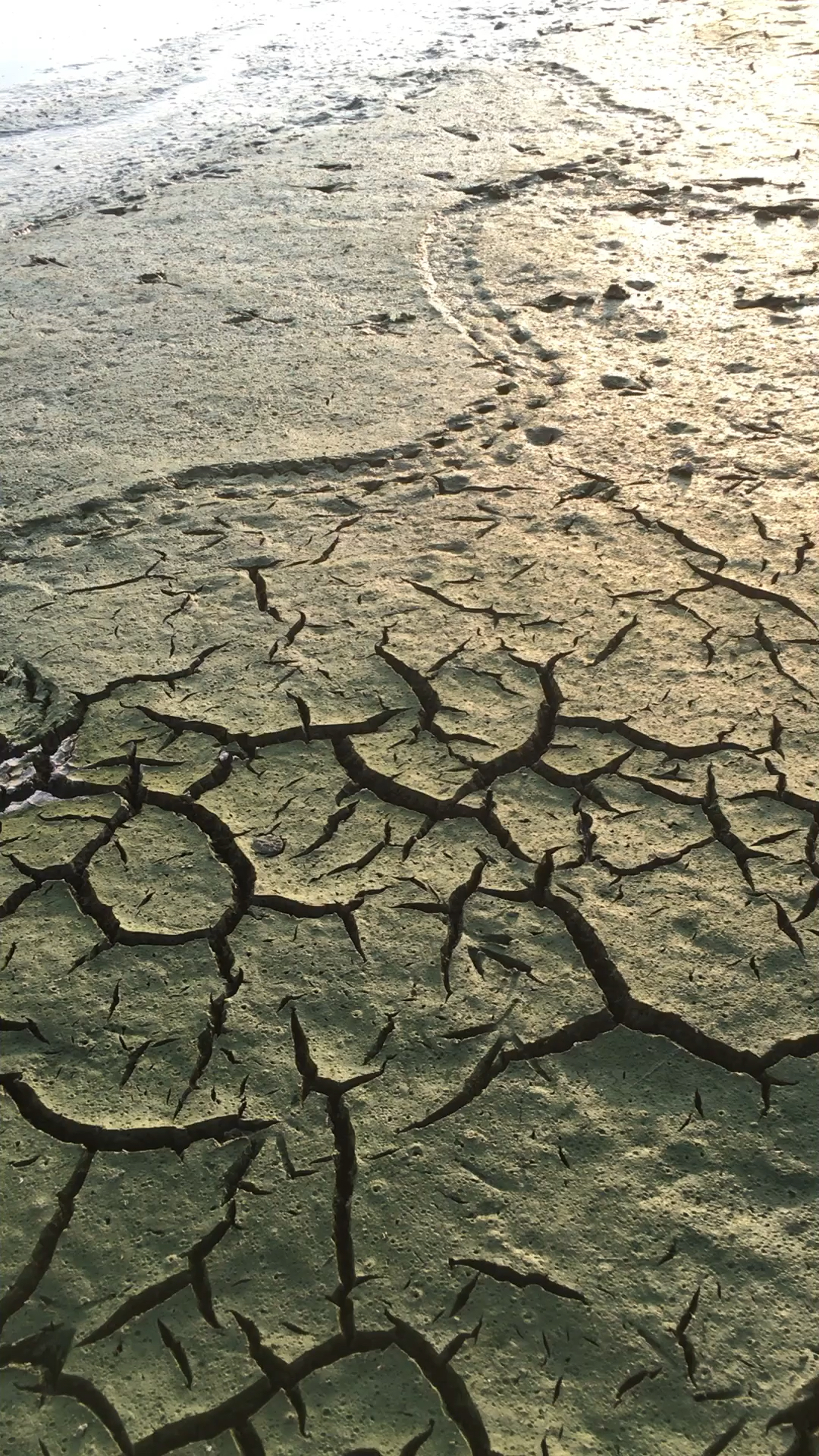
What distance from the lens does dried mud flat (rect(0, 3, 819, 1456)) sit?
1.54 m

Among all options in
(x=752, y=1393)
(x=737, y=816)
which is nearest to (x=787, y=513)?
(x=737, y=816)

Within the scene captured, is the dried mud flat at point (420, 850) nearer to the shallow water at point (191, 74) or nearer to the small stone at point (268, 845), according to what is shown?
the small stone at point (268, 845)

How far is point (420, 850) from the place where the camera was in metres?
2.22

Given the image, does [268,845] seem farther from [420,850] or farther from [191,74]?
[191,74]

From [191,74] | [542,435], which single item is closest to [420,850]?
[542,435]

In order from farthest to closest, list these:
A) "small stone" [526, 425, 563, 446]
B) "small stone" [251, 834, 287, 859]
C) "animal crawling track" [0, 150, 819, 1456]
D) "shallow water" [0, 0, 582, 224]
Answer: "shallow water" [0, 0, 582, 224]
"small stone" [526, 425, 563, 446]
"small stone" [251, 834, 287, 859]
"animal crawling track" [0, 150, 819, 1456]

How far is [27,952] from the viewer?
209 centimetres

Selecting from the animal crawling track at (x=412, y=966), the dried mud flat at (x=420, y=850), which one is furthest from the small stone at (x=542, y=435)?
the animal crawling track at (x=412, y=966)

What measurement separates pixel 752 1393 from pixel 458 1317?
0.36 meters

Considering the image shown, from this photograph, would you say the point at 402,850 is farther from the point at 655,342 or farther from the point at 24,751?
the point at 655,342

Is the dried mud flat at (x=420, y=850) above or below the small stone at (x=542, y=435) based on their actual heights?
below

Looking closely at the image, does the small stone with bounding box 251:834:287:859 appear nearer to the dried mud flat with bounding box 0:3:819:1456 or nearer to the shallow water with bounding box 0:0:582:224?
the dried mud flat with bounding box 0:3:819:1456

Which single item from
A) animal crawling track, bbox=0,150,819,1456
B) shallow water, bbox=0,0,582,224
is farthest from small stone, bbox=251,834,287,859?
shallow water, bbox=0,0,582,224

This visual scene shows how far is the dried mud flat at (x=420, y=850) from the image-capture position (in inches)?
60.5
